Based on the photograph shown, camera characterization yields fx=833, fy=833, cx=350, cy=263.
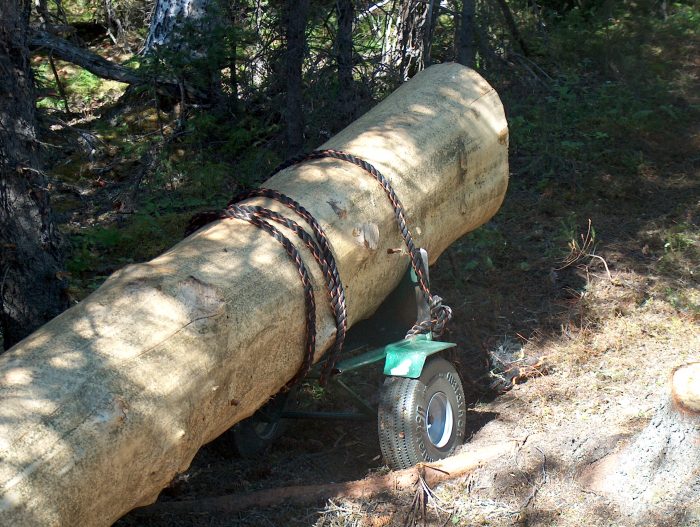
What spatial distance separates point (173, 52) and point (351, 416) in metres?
5.21

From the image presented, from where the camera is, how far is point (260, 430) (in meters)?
5.23

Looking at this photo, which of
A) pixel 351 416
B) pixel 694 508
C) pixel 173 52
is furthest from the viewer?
pixel 173 52

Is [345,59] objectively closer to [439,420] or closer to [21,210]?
[21,210]

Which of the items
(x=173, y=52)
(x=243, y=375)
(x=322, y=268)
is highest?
(x=173, y=52)

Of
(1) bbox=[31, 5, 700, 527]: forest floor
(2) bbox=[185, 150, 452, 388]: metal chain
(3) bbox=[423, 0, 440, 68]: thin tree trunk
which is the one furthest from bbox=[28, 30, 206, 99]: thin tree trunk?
(2) bbox=[185, 150, 452, 388]: metal chain

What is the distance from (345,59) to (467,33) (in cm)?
125

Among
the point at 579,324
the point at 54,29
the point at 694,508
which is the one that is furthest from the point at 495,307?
the point at 54,29

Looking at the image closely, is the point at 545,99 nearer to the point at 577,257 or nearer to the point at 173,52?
the point at 577,257

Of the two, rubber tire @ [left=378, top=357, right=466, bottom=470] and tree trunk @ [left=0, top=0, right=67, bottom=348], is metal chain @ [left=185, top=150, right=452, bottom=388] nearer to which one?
rubber tire @ [left=378, top=357, right=466, bottom=470]

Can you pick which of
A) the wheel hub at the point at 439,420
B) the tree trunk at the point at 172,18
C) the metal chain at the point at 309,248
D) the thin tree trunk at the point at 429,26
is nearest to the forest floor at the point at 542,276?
the wheel hub at the point at 439,420

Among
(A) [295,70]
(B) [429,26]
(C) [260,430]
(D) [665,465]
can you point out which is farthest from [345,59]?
(D) [665,465]

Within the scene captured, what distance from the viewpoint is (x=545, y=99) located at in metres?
9.80

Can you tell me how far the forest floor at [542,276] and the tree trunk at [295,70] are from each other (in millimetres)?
449

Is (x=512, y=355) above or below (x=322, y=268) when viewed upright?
below
